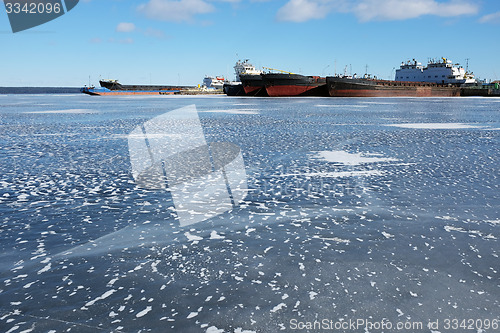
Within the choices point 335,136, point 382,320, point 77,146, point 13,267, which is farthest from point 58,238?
point 335,136

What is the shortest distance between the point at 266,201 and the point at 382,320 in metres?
3.31

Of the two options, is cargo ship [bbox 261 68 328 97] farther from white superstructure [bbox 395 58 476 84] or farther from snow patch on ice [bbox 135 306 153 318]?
snow patch on ice [bbox 135 306 153 318]

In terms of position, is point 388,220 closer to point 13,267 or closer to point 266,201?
point 266,201

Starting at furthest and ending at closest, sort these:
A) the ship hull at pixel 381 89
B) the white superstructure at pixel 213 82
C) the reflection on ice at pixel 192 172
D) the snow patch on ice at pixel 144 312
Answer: the white superstructure at pixel 213 82, the ship hull at pixel 381 89, the reflection on ice at pixel 192 172, the snow patch on ice at pixel 144 312

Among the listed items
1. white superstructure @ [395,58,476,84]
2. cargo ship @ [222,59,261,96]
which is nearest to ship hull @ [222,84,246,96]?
cargo ship @ [222,59,261,96]

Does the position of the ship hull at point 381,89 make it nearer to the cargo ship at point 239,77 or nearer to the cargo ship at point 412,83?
the cargo ship at point 412,83

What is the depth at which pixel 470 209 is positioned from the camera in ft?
18.2

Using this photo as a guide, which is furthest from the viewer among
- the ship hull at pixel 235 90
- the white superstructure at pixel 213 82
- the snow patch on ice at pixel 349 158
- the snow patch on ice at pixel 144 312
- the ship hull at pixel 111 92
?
the white superstructure at pixel 213 82

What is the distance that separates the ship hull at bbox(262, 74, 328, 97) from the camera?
60906 mm

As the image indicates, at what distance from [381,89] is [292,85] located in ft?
48.7

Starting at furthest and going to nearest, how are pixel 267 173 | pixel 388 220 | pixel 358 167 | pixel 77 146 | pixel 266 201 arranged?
pixel 77 146 → pixel 358 167 → pixel 267 173 → pixel 266 201 → pixel 388 220

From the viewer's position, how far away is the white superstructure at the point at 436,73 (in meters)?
79.6

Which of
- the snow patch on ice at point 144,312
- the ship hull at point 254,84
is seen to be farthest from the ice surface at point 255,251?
the ship hull at point 254,84

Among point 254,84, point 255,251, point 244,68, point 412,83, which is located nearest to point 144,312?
point 255,251
